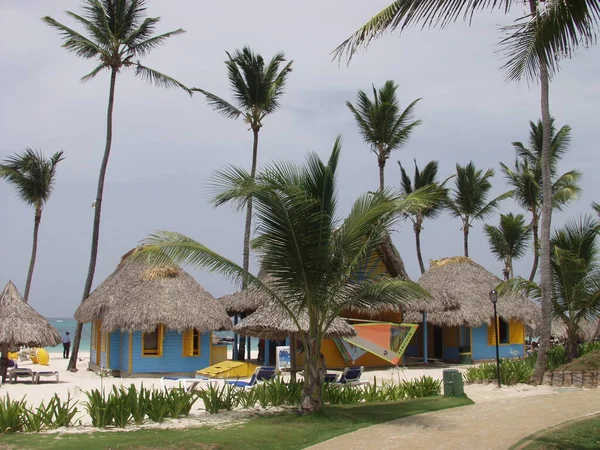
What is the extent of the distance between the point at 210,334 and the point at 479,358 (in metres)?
9.97

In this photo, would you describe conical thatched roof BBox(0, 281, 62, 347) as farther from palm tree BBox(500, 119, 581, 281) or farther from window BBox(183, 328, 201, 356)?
palm tree BBox(500, 119, 581, 281)

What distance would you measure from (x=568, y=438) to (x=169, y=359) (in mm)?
13732

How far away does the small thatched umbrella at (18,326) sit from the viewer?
1778 cm

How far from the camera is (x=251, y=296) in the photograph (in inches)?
904

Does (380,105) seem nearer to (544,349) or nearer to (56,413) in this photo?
(544,349)

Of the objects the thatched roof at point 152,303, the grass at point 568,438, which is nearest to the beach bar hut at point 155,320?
the thatched roof at point 152,303

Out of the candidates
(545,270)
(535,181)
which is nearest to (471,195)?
(535,181)

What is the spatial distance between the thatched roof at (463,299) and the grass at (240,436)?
470 inches

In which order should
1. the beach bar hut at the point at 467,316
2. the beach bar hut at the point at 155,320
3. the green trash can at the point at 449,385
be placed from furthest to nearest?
1. the beach bar hut at the point at 467,316
2. the beach bar hut at the point at 155,320
3. the green trash can at the point at 449,385

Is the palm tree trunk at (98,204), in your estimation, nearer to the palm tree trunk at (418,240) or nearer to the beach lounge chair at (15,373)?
the beach lounge chair at (15,373)

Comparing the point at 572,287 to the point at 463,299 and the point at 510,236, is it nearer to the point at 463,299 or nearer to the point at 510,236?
the point at 463,299

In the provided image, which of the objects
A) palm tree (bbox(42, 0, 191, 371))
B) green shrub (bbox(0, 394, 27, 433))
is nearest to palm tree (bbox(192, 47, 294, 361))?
palm tree (bbox(42, 0, 191, 371))

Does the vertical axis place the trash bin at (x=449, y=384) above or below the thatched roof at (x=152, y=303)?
below

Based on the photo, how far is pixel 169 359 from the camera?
20812 millimetres
